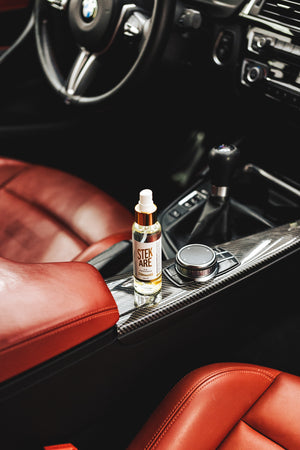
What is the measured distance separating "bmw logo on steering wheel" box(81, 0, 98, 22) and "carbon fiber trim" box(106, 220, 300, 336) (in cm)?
76

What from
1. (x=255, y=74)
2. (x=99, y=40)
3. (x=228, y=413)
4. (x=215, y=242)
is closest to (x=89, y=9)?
(x=99, y=40)

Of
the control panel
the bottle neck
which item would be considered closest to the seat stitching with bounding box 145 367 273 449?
the bottle neck

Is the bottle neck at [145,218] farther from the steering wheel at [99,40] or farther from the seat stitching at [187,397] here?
the steering wheel at [99,40]

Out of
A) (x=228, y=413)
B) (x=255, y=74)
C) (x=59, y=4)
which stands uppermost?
(x=59, y=4)

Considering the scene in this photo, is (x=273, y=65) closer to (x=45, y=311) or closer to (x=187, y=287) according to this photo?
(x=187, y=287)

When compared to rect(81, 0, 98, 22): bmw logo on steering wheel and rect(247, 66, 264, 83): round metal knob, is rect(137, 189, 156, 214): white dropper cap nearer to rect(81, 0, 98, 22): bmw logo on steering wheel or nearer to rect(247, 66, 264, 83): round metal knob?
rect(247, 66, 264, 83): round metal knob

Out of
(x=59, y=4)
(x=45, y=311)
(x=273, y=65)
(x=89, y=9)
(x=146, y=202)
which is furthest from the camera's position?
(x=59, y=4)

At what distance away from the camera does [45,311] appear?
0.54m

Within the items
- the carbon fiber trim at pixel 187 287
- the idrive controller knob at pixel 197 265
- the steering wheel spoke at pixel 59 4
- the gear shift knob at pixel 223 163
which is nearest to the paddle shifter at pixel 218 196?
the gear shift knob at pixel 223 163

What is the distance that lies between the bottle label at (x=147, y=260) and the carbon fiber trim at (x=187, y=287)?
0.12 ft

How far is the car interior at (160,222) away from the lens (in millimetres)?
609

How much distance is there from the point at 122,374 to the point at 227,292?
0.24 meters

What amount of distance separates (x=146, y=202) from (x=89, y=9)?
787mm

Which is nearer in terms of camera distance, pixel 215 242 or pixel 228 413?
pixel 228 413
